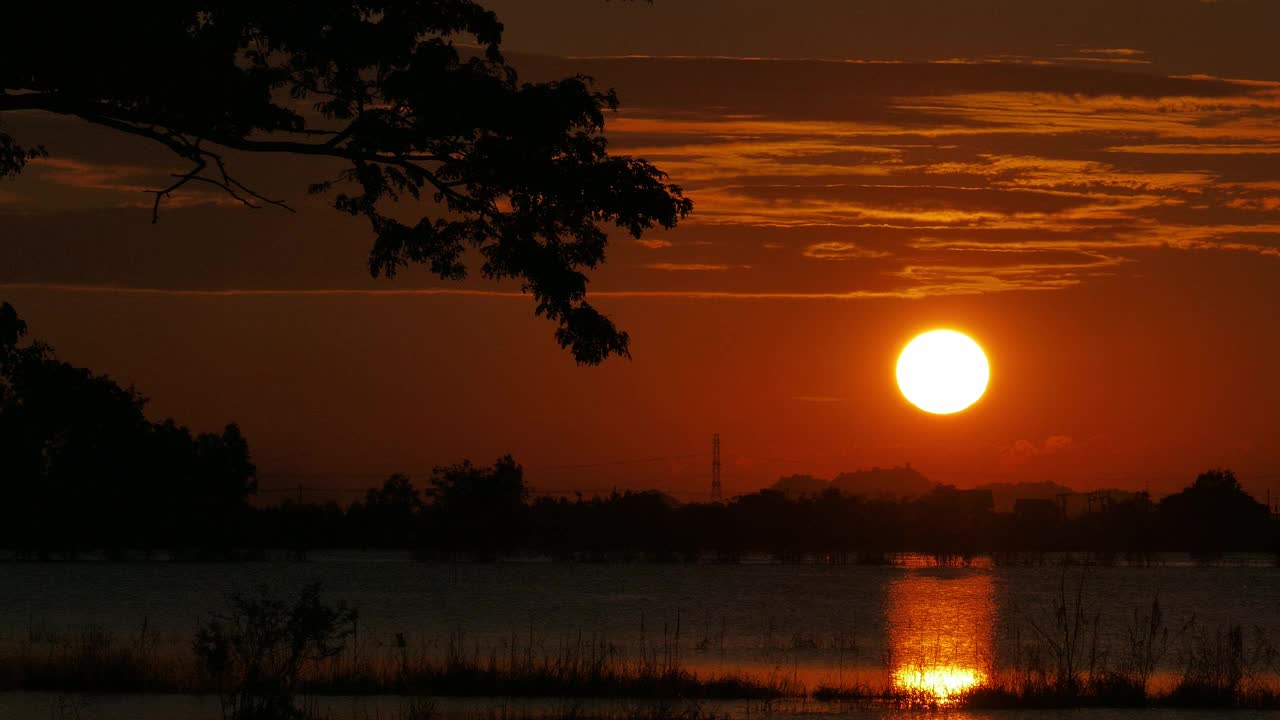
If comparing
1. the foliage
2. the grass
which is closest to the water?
the grass

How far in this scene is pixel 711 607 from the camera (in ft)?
261

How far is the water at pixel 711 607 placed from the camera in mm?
41812

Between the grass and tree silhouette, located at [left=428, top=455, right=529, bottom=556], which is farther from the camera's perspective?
tree silhouette, located at [left=428, top=455, right=529, bottom=556]

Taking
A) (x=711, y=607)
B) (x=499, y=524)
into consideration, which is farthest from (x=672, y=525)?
(x=711, y=607)

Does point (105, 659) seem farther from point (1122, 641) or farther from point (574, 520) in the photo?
point (574, 520)

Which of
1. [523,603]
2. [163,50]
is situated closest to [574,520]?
[523,603]

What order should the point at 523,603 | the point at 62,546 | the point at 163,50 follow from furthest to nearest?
the point at 62,546
the point at 523,603
the point at 163,50

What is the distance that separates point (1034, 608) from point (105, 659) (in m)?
65.4

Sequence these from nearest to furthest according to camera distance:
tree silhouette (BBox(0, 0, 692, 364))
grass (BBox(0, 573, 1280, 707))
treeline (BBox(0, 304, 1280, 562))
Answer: tree silhouette (BBox(0, 0, 692, 364)) → grass (BBox(0, 573, 1280, 707)) → treeline (BBox(0, 304, 1280, 562))

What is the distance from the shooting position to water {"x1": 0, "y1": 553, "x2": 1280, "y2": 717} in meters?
41.8

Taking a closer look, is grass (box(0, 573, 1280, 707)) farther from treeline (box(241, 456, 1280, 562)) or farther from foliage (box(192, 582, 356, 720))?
treeline (box(241, 456, 1280, 562))

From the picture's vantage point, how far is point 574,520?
18600 cm

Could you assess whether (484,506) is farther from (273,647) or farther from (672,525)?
(273,647)

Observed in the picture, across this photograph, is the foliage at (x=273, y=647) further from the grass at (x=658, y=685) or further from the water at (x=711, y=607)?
the water at (x=711, y=607)
